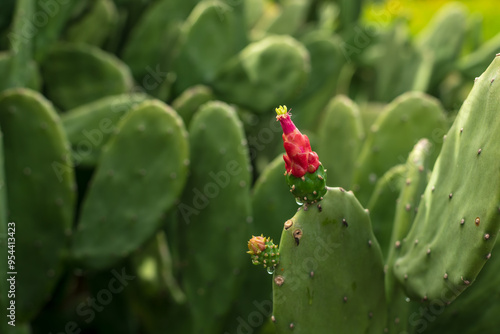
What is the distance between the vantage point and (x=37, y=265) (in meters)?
1.36

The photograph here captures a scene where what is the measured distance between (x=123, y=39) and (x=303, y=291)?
1397mm

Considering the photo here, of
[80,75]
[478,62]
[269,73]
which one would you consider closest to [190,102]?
[269,73]

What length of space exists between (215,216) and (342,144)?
0.40 metres

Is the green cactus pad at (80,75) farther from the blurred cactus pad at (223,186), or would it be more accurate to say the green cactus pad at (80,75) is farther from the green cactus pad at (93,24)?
the green cactus pad at (93,24)

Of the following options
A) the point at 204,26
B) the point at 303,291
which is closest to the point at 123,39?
the point at 204,26

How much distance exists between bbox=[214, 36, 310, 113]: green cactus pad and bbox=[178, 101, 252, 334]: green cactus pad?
1.06ft

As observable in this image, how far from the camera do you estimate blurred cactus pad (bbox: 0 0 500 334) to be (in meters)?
0.87

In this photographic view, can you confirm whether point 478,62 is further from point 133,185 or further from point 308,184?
point 308,184

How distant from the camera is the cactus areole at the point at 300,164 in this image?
76 centimetres

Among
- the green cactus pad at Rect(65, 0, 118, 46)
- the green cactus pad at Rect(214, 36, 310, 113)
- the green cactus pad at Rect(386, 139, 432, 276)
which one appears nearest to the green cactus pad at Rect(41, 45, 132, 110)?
the green cactus pad at Rect(65, 0, 118, 46)

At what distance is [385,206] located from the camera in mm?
1271

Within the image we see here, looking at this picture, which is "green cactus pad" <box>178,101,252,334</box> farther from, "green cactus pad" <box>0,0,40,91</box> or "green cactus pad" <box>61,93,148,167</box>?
"green cactus pad" <box>0,0,40,91</box>

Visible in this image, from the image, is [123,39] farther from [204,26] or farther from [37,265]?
[37,265]

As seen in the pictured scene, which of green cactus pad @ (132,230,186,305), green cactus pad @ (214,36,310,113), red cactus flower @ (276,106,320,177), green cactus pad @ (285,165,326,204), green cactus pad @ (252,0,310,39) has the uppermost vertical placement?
red cactus flower @ (276,106,320,177)
